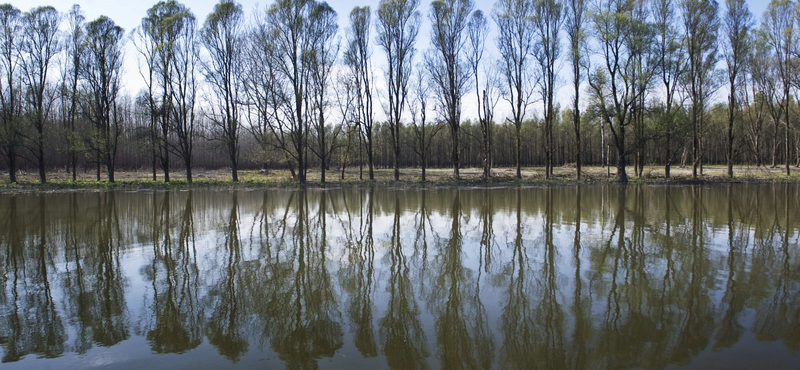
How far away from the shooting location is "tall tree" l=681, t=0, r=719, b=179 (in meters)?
30.4

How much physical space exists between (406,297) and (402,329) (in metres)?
1.01

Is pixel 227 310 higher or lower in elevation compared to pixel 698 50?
lower

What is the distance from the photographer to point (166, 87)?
3266 centimetres

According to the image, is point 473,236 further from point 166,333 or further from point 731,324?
point 166,333

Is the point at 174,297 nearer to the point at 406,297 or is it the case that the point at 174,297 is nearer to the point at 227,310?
the point at 227,310

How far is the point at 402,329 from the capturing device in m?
4.32

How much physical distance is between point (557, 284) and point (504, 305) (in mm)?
1158

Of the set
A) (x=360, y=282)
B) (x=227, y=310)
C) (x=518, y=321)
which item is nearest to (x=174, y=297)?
(x=227, y=310)

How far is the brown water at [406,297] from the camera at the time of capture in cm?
377

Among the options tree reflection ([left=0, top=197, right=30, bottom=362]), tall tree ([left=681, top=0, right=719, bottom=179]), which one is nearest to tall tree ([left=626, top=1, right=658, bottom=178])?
tall tree ([left=681, top=0, right=719, bottom=179])

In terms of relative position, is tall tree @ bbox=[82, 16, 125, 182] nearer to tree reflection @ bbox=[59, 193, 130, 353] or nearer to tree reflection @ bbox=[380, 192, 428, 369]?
tree reflection @ bbox=[59, 193, 130, 353]

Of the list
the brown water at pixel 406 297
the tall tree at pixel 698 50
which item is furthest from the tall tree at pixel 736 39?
the brown water at pixel 406 297

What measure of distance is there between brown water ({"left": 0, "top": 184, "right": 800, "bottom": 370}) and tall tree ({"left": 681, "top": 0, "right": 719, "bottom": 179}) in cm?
2595

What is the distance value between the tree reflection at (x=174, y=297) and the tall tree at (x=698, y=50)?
3445 cm
